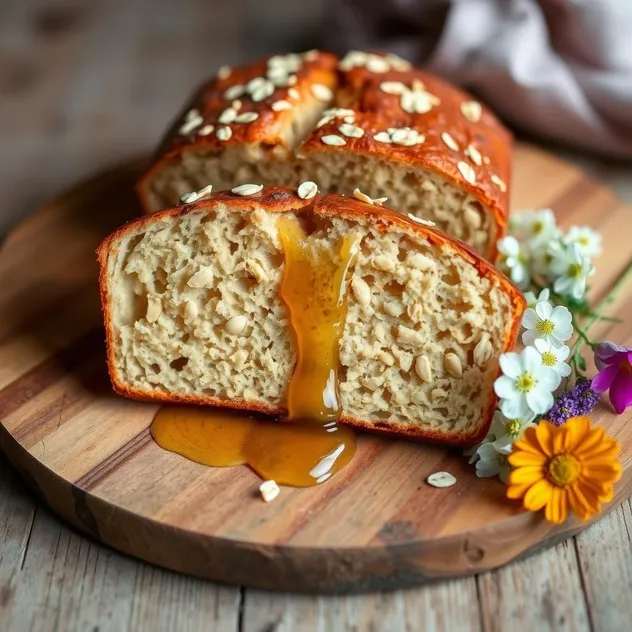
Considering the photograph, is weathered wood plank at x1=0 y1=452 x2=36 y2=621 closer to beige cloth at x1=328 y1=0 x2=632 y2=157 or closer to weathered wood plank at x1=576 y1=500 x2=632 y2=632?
weathered wood plank at x1=576 y1=500 x2=632 y2=632

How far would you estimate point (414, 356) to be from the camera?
113 inches

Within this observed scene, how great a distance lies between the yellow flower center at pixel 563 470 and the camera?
103 inches

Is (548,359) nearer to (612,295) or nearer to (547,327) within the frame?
(547,327)

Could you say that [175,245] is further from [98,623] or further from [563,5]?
[563,5]

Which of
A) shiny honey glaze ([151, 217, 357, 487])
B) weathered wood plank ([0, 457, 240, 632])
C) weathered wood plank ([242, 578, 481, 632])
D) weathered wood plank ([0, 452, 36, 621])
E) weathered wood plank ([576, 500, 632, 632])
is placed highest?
shiny honey glaze ([151, 217, 357, 487])

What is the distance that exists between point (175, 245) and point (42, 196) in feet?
5.92

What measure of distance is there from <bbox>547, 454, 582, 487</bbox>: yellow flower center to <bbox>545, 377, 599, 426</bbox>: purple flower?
7.2 inches

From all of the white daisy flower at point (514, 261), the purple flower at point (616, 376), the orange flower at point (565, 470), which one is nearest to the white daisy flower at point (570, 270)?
the white daisy flower at point (514, 261)

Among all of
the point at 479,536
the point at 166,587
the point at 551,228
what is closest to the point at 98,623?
the point at 166,587

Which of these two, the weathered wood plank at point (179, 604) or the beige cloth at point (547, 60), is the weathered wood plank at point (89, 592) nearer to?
the weathered wood plank at point (179, 604)

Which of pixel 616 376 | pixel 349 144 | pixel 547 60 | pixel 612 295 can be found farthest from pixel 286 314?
pixel 547 60

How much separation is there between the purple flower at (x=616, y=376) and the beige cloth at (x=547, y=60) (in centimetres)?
180

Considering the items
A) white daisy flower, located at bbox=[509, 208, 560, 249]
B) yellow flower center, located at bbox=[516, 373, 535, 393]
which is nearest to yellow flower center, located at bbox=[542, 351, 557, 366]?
yellow flower center, located at bbox=[516, 373, 535, 393]

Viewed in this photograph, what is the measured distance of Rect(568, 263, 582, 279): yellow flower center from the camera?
3350 mm
